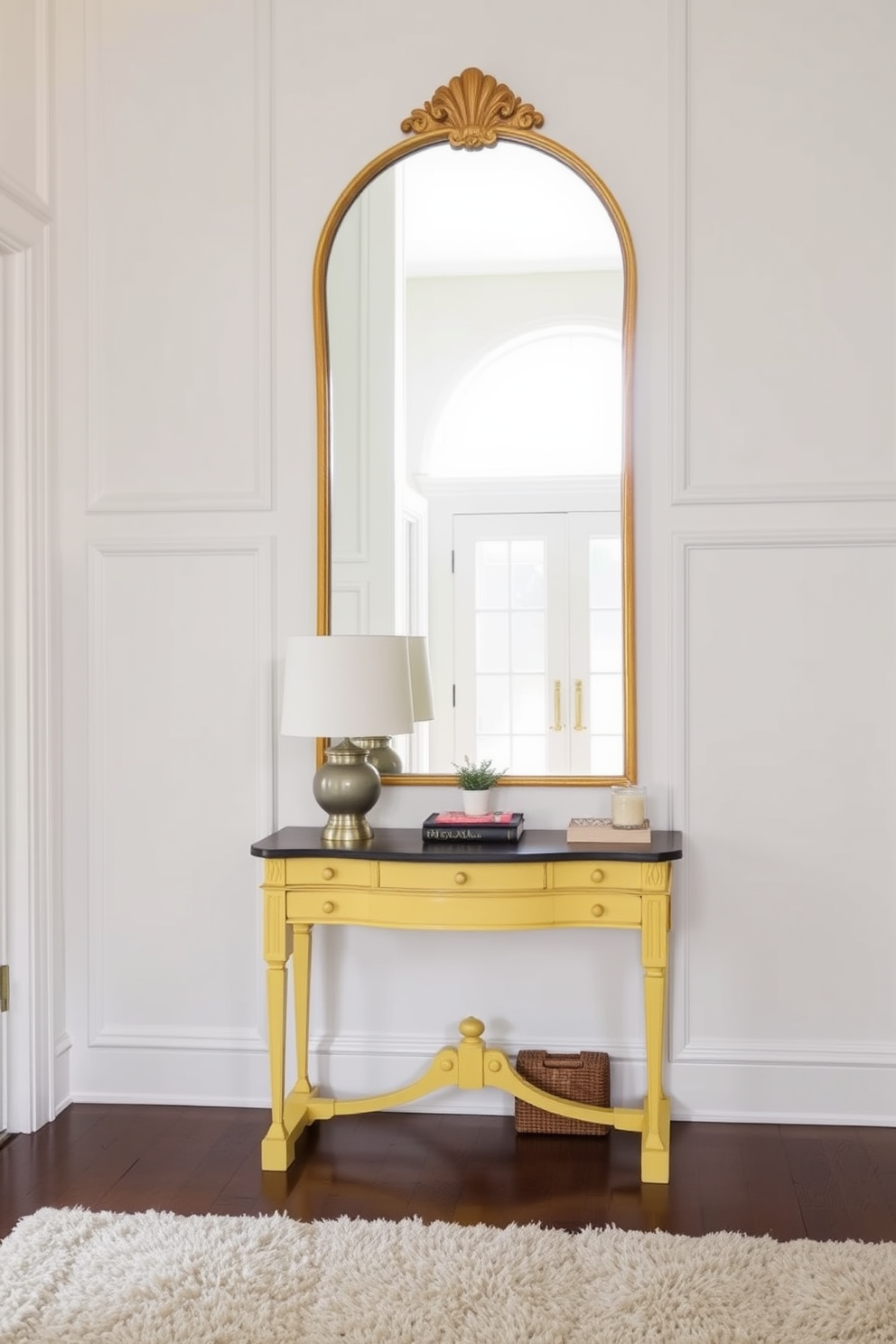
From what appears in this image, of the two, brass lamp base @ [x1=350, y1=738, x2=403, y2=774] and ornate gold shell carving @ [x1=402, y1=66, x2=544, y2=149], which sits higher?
ornate gold shell carving @ [x1=402, y1=66, x2=544, y2=149]

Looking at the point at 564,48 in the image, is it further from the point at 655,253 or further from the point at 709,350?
the point at 709,350

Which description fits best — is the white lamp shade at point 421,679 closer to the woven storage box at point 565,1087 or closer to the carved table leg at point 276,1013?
the carved table leg at point 276,1013

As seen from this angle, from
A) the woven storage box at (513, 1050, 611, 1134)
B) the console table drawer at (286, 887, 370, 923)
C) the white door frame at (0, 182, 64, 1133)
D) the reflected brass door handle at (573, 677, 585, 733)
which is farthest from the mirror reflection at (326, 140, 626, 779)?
the white door frame at (0, 182, 64, 1133)

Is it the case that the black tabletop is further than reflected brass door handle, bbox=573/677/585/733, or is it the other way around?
reflected brass door handle, bbox=573/677/585/733

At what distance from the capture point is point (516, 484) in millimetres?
3160

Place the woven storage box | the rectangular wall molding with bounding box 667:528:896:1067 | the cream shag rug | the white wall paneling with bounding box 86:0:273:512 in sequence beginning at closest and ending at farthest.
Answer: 1. the cream shag rug
2. the woven storage box
3. the rectangular wall molding with bounding box 667:528:896:1067
4. the white wall paneling with bounding box 86:0:273:512

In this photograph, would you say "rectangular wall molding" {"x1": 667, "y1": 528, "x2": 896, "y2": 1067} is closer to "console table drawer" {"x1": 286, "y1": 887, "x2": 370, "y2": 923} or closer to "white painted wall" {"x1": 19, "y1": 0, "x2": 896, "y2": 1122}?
"white painted wall" {"x1": 19, "y1": 0, "x2": 896, "y2": 1122}

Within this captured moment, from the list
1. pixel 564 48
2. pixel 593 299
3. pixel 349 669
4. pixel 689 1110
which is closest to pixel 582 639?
pixel 349 669

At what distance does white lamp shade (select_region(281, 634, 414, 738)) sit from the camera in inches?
111

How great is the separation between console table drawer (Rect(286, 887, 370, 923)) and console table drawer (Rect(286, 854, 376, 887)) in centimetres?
2

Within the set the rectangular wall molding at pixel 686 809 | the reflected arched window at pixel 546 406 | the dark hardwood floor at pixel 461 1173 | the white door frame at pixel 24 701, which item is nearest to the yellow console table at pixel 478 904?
the dark hardwood floor at pixel 461 1173

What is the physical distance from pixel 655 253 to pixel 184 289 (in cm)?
129

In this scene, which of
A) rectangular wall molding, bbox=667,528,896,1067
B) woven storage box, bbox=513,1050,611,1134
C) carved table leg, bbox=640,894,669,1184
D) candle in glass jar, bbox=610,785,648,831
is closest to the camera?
carved table leg, bbox=640,894,669,1184

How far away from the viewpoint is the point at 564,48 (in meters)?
3.17
